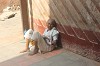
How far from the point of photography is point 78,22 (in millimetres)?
→ 5254

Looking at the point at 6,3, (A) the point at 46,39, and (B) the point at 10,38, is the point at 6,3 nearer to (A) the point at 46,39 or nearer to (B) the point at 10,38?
(B) the point at 10,38

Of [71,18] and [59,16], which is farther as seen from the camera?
[59,16]

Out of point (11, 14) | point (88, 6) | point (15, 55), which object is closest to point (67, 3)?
point (88, 6)

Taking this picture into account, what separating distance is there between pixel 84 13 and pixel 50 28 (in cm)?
123

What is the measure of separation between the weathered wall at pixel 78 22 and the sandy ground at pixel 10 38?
121 centimetres

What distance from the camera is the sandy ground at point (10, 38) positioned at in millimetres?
6297

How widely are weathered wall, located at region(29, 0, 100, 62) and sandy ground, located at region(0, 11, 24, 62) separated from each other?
47.8 inches

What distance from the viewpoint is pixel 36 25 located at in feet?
23.0

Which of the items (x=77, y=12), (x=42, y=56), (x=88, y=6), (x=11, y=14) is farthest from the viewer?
(x=11, y=14)

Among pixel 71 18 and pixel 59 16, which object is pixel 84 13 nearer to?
pixel 71 18

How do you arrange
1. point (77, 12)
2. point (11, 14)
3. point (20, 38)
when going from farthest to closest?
point (11, 14) → point (20, 38) → point (77, 12)

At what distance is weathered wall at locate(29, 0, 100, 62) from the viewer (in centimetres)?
482

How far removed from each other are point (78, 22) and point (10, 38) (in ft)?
11.0

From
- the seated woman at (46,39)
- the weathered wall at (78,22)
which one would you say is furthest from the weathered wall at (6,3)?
the seated woman at (46,39)
